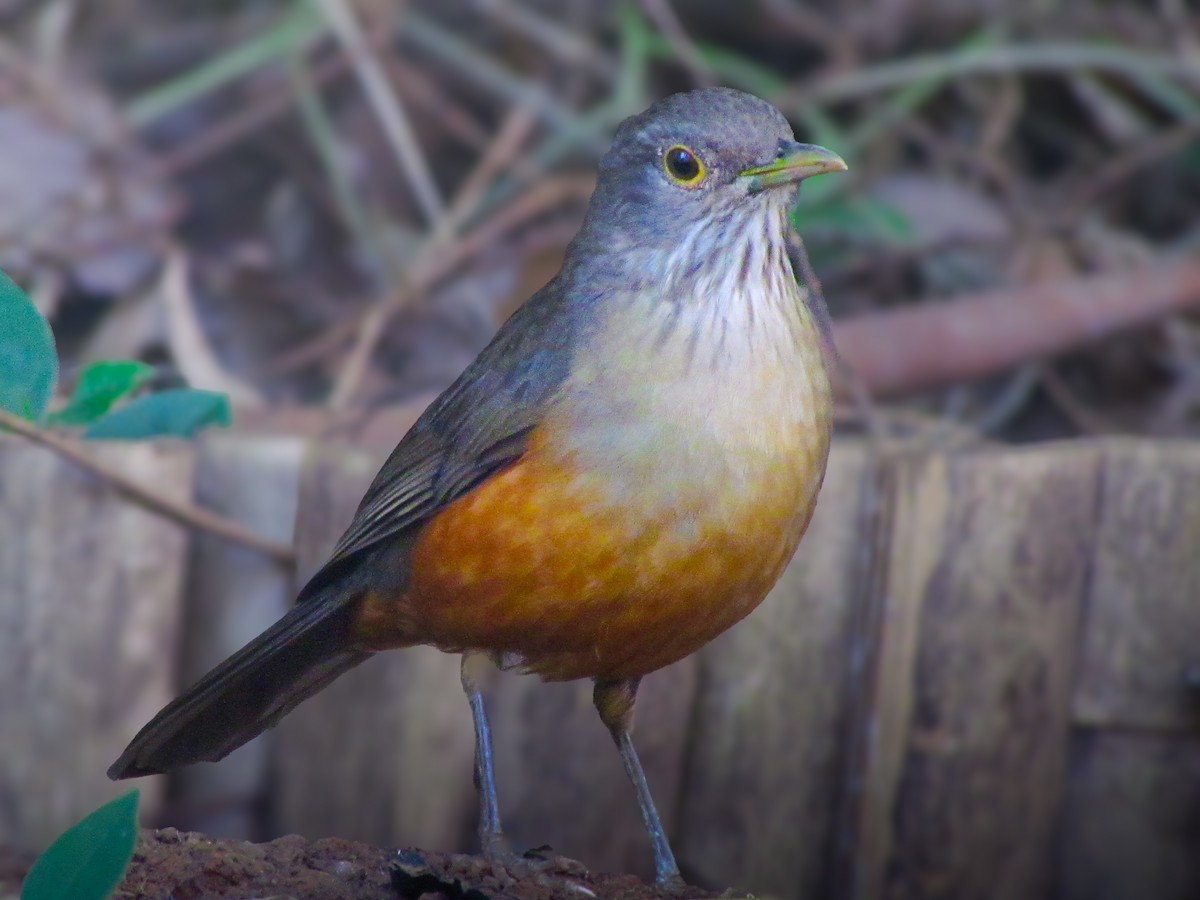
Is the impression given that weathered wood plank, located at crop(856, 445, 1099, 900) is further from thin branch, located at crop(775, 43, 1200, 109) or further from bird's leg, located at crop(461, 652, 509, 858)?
thin branch, located at crop(775, 43, 1200, 109)

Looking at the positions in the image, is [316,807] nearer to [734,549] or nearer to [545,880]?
[545,880]

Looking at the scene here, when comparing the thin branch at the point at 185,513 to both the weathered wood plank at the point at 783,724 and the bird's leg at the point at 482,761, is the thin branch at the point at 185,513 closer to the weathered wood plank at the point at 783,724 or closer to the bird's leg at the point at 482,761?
the bird's leg at the point at 482,761

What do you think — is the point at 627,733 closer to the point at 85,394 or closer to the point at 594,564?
the point at 594,564

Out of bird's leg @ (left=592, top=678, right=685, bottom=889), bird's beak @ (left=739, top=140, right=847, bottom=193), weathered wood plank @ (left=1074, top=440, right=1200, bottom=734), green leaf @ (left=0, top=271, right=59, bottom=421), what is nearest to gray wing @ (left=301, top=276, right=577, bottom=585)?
bird's beak @ (left=739, top=140, right=847, bottom=193)

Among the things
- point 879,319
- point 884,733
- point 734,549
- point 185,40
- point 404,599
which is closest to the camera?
point 734,549

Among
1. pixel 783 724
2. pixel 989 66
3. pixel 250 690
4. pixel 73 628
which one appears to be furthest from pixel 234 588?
pixel 989 66

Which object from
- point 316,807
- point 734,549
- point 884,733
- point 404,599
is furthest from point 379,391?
point 734,549
